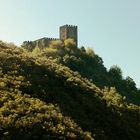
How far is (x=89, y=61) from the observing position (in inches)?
4535

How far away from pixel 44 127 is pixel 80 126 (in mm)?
5485

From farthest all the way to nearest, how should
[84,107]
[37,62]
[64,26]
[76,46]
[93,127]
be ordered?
[64,26] < [76,46] < [37,62] < [84,107] < [93,127]

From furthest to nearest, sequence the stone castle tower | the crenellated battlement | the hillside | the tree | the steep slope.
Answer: the stone castle tower → the crenellated battlement → the tree → the steep slope → the hillside

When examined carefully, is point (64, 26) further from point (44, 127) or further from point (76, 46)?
point (44, 127)

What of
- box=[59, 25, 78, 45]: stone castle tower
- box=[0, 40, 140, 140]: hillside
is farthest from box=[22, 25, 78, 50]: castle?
box=[0, 40, 140, 140]: hillside

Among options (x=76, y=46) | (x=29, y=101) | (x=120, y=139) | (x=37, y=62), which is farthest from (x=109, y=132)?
(x=76, y=46)

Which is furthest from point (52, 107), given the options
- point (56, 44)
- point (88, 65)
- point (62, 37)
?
point (62, 37)

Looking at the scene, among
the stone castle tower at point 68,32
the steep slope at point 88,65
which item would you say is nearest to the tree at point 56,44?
the steep slope at point 88,65

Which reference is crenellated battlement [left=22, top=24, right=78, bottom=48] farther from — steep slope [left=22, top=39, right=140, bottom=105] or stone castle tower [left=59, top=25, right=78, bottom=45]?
steep slope [left=22, top=39, right=140, bottom=105]

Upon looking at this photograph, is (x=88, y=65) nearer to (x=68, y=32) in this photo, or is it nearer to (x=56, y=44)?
(x=56, y=44)

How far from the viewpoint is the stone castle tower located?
130 metres

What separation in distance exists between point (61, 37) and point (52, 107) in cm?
9261

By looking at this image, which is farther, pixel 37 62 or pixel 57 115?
pixel 37 62

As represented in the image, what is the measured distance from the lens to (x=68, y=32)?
130 metres
